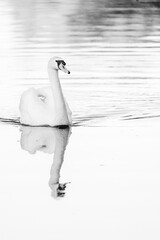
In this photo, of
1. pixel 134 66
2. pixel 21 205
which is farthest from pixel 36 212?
pixel 134 66

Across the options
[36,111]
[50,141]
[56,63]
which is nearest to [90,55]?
[56,63]

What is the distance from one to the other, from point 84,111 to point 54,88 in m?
0.80

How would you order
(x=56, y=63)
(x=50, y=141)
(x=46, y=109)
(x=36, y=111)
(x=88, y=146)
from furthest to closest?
(x=56, y=63) < (x=46, y=109) < (x=36, y=111) < (x=50, y=141) < (x=88, y=146)

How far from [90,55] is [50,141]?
8.96 metres

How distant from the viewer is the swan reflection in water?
37.1ft

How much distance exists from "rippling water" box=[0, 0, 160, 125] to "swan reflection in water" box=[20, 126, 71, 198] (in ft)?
1.90

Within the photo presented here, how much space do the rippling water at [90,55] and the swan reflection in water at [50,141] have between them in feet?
1.90

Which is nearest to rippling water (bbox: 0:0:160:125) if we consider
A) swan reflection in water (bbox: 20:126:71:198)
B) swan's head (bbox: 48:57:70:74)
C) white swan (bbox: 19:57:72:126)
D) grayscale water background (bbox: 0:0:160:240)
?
grayscale water background (bbox: 0:0:160:240)

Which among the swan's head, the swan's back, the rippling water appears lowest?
the rippling water

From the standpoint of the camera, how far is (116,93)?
16.0 metres

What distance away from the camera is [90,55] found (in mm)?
21703

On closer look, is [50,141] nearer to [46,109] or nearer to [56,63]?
[46,109]

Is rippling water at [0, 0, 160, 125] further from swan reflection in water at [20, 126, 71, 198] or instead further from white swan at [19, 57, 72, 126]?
swan reflection in water at [20, 126, 71, 198]

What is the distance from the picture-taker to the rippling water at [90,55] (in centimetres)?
1526
